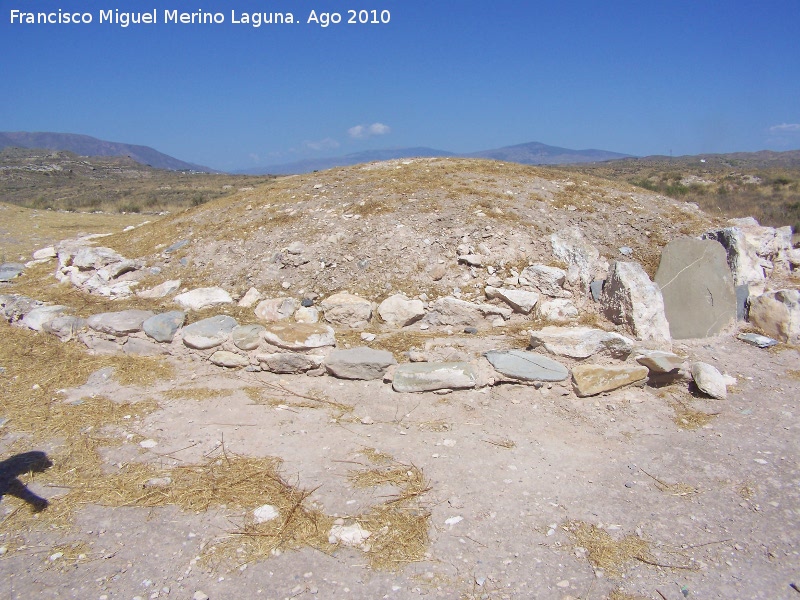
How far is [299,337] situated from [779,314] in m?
5.60

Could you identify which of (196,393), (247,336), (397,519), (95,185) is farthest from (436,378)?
(95,185)

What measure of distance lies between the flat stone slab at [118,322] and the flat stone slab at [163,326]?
0.11m

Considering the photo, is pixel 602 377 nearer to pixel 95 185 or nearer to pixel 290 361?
pixel 290 361

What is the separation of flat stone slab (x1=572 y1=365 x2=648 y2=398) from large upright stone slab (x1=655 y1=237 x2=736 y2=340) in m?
1.63

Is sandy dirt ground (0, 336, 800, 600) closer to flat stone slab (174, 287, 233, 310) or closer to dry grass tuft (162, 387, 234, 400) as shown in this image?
dry grass tuft (162, 387, 234, 400)

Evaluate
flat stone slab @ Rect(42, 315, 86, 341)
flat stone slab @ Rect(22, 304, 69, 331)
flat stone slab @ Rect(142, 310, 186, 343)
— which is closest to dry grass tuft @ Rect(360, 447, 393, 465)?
flat stone slab @ Rect(142, 310, 186, 343)

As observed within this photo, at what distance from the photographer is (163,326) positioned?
234 inches

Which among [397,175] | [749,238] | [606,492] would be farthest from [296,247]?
[749,238]

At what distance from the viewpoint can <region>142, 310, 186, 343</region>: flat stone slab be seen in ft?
19.3

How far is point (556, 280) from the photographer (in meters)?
6.71

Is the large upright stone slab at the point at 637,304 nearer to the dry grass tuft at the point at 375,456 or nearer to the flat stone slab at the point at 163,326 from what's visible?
the dry grass tuft at the point at 375,456

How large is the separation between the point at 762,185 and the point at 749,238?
2475 cm

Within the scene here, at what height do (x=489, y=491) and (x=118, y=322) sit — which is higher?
A: (x=118, y=322)

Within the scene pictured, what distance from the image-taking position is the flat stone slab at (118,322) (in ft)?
19.7
